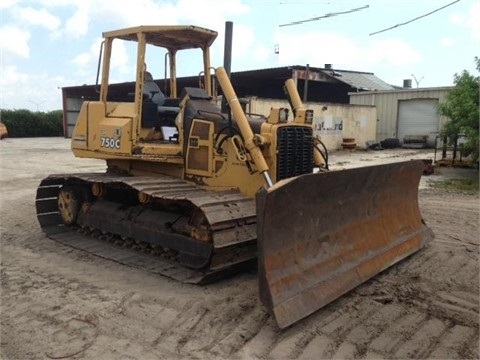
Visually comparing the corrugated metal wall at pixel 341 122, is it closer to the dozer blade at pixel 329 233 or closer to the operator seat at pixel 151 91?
the operator seat at pixel 151 91

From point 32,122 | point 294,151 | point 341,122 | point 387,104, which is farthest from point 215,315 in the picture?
point 32,122

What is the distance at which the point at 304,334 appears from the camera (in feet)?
12.2

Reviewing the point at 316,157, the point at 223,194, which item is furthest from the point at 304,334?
the point at 316,157

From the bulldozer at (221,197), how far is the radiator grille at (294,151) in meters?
0.02

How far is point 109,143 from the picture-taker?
21.4 ft

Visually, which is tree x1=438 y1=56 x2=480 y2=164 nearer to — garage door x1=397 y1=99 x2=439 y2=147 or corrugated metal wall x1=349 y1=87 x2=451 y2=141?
garage door x1=397 y1=99 x2=439 y2=147

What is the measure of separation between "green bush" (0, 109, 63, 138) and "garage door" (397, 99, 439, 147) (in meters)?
28.4

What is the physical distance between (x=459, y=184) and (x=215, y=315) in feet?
31.8

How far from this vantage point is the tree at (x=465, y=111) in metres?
12.6

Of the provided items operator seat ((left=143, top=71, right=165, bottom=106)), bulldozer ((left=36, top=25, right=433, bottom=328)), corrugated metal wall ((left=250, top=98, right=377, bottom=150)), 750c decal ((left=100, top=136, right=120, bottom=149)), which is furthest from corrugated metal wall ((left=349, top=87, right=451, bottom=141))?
750c decal ((left=100, top=136, right=120, bottom=149))

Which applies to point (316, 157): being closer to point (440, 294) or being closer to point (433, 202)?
point (440, 294)

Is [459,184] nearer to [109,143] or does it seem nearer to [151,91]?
[151,91]

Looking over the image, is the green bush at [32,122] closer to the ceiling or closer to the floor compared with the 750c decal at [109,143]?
closer to the floor

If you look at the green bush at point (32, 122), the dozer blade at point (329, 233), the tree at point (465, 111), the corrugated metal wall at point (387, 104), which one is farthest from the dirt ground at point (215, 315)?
the green bush at point (32, 122)
